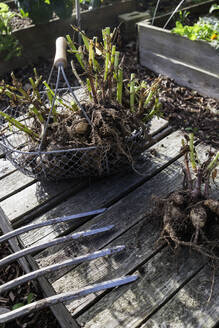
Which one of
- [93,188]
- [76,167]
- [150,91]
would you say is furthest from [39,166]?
[150,91]

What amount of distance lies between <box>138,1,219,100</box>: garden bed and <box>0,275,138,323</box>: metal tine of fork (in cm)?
208

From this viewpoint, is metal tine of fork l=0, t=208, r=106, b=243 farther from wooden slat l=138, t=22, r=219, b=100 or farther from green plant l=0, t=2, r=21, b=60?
green plant l=0, t=2, r=21, b=60

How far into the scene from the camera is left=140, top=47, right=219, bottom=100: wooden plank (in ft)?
8.98

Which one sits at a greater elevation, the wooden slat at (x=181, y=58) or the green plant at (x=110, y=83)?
the green plant at (x=110, y=83)

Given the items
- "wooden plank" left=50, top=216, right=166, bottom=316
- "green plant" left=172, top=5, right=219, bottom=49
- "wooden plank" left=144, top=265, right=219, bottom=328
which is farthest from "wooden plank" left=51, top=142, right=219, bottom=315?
"green plant" left=172, top=5, right=219, bottom=49

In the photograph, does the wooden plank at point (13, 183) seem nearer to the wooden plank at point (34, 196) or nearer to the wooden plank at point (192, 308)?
the wooden plank at point (34, 196)

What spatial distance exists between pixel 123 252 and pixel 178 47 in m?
2.27

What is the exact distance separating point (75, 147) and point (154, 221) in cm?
55

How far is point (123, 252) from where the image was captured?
139 centimetres

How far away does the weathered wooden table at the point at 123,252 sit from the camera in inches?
46.4

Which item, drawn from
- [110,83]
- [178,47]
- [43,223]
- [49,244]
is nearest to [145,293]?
[49,244]

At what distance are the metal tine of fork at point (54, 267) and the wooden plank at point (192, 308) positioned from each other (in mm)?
325

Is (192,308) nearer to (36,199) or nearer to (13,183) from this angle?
(36,199)

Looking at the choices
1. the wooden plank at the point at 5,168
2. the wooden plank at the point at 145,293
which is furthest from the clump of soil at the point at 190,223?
the wooden plank at the point at 5,168
